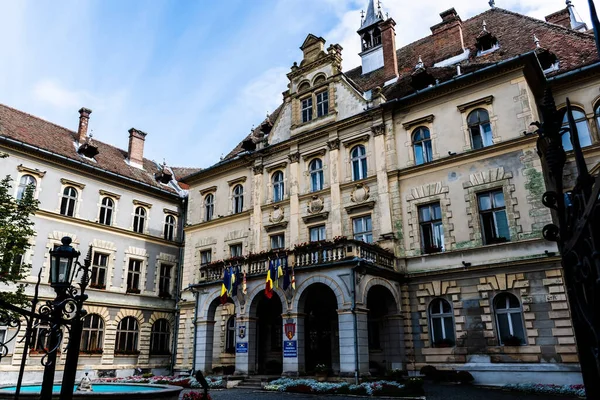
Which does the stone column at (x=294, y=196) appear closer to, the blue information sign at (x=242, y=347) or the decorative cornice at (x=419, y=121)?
the blue information sign at (x=242, y=347)

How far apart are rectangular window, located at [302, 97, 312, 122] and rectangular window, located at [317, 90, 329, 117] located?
0.61 metres

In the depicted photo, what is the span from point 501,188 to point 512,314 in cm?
518

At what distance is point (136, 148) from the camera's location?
35312mm

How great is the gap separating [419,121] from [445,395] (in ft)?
41.5

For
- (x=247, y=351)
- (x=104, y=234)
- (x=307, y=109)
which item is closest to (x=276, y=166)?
(x=307, y=109)

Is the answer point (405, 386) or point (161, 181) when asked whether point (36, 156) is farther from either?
point (405, 386)

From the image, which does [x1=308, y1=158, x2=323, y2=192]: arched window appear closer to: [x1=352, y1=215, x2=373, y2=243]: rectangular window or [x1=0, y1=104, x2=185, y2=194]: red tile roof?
[x1=352, y1=215, x2=373, y2=243]: rectangular window

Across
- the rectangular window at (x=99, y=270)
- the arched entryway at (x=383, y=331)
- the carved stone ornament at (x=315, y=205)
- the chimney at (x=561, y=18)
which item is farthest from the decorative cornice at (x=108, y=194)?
the chimney at (x=561, y=18)

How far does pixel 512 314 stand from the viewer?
1823 centimetres

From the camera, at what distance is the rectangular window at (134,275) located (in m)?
30.2

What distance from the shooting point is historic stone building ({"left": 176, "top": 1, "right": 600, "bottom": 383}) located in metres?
18.3

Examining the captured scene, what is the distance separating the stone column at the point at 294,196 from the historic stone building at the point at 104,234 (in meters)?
11.5

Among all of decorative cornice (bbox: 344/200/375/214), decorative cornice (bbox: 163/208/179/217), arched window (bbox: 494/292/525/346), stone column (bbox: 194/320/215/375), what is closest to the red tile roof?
decorative cornice (bbox: 163/208/179/217)

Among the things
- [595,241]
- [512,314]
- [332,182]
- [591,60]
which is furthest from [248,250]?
[595,241]
